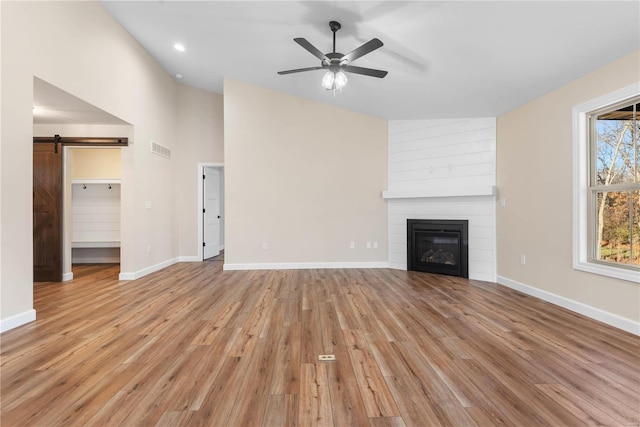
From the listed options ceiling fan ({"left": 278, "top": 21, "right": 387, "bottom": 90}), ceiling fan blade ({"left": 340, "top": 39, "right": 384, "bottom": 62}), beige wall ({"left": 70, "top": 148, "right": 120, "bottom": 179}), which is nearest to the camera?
ceiling fan blade ({"left": 340, "top": 39, "right": 384, "bottom": 62})

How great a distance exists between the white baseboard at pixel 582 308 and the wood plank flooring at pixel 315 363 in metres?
0.11

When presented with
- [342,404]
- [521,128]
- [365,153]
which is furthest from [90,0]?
[521,128]

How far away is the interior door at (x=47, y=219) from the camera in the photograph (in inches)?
180

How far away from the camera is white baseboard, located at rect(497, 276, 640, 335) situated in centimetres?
270

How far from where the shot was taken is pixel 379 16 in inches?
123

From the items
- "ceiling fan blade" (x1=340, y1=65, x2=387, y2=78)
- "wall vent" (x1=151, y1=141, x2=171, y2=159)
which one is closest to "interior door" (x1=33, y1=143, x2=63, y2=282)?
"wall vent" (x1=151, y1=141, x2=171, y2=159)

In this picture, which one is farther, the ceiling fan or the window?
the ceiling fan

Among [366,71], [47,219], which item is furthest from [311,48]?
[47,219]

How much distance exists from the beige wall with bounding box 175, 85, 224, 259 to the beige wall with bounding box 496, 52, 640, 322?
566 cm

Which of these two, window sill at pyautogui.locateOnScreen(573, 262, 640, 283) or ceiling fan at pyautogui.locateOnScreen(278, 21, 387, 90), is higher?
ceiling fan at pyautogui.locateOnScreen(278, 21, 387, 90)

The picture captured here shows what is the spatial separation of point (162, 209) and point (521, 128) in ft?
20.6

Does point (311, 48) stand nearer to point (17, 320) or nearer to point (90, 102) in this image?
point (90, 102)

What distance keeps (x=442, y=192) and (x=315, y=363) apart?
3900 millimetres

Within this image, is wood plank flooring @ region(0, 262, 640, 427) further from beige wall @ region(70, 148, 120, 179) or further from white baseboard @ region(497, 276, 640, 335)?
beige wall @ region(70, 148, 120, 179)
